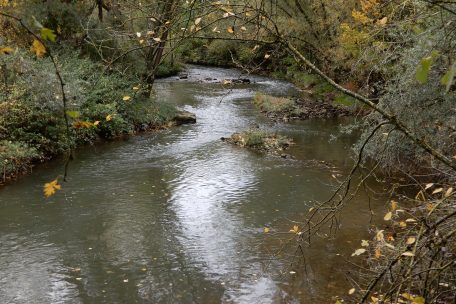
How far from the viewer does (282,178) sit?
11.5 meters

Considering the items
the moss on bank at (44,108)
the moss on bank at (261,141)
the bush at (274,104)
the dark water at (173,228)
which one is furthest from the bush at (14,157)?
the bush at (274,104)

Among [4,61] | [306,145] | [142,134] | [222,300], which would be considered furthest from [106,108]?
[222,300]

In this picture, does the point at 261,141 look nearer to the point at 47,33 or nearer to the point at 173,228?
the point at 173,228

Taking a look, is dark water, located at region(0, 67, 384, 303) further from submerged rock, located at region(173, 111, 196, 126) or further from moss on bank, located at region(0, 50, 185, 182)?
submerged rock, located at region(173, 111, 196, 126)

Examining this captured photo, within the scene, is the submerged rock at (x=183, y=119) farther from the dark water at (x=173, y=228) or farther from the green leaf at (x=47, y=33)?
the green leaf at (x=47, y=33)

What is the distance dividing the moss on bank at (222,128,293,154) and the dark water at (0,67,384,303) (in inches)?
22.5

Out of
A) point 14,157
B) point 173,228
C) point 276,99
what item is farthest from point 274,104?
point 173,228

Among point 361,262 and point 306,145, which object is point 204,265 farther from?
point 306,145

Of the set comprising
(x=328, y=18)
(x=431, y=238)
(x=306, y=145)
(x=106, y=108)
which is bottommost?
(x=306, y=145)

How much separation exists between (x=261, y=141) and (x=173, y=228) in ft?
22.3

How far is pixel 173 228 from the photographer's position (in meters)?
8.48

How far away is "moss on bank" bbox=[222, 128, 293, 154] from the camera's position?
14.4 m

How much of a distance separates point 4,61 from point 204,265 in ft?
29.7

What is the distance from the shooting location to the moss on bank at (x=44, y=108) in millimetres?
11859
